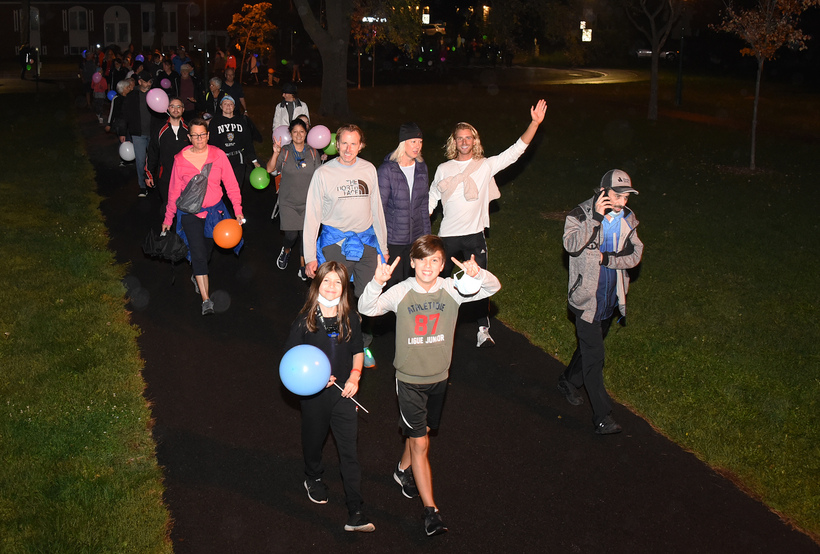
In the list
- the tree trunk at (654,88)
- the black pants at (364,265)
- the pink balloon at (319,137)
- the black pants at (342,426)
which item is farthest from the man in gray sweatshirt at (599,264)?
the tree trunk at (654,88)

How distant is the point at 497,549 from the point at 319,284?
212 centimetres

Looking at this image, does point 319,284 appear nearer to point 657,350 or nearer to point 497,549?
point 497,549

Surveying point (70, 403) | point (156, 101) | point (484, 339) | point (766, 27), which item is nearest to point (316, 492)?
point (70, 403)

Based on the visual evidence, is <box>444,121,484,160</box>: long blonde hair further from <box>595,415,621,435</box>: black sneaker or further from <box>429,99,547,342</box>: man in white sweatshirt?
<box>595,415,621,435</box>: black sneaker

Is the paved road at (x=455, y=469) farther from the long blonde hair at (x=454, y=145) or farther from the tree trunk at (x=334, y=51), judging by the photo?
the tree trunk at (x=334, y=51)

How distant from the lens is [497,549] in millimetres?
5176

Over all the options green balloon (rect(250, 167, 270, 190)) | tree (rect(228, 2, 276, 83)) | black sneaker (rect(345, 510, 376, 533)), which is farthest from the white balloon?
tree (rect(228, 2, 276, 83))

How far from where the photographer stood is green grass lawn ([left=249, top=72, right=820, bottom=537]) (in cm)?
691

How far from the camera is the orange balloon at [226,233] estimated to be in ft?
28.2

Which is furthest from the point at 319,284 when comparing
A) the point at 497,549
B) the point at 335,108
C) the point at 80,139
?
the point at 335,108

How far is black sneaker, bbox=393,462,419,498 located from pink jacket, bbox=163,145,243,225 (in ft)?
13.3

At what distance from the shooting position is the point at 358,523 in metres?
5.27

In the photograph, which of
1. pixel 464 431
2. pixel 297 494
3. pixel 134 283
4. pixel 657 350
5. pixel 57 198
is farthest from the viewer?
pixel 57 198

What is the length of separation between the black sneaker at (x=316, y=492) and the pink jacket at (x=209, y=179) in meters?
3.98
